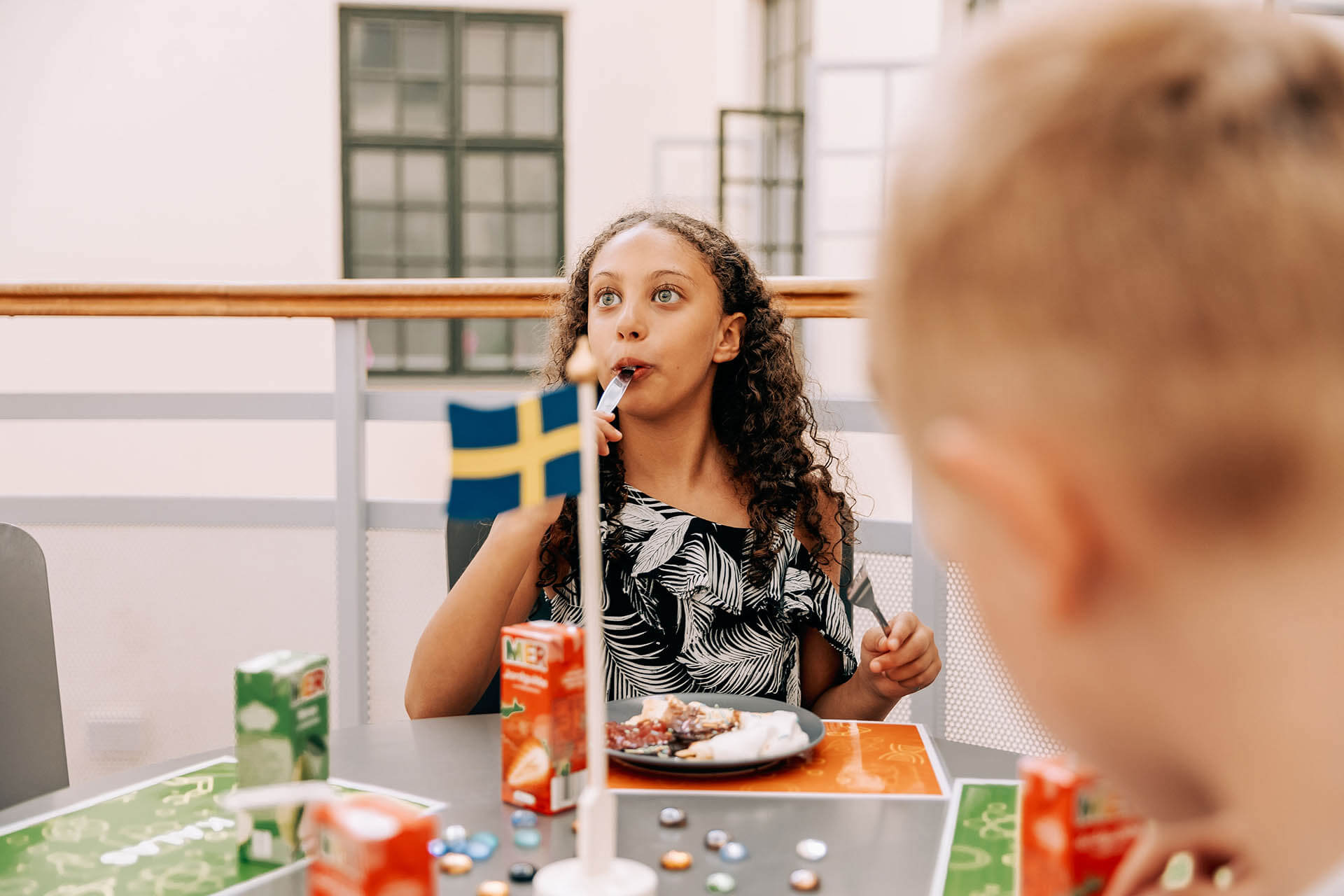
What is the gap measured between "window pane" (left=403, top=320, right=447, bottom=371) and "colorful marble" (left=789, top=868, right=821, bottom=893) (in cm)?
575

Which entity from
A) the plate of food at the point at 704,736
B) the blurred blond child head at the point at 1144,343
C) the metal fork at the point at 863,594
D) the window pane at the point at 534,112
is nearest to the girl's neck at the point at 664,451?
the metal fork at the point at 863,594

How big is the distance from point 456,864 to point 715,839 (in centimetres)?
19

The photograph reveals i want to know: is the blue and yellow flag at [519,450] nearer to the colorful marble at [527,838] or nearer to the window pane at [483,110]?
the colorful marble at [527,838]

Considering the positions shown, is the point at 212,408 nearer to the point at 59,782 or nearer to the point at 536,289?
the point at 536,289

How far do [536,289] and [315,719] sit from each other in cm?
116

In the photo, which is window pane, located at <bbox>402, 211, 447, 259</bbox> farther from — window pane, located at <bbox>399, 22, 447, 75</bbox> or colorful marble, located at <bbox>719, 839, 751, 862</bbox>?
colorful marble, located at <bbox>719, 839, 751, 862</bbox>

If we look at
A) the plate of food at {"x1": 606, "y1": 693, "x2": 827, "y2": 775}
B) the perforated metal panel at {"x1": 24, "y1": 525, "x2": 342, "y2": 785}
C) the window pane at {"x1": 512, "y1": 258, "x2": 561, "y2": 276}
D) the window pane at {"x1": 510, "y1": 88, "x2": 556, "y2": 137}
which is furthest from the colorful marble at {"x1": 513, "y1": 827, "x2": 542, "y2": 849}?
the window pane at {"x1": 510, "y1": 88, "x2": 556, "y2": 137}

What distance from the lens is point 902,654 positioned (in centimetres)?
113

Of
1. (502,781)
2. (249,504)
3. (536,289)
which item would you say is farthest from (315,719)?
(249,504)

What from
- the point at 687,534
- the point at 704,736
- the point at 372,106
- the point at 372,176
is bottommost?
the point at 704,736

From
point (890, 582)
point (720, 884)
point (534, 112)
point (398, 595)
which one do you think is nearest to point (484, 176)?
point (534, 112)

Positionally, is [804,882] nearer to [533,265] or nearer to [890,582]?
[890,582]

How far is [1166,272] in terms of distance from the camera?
0.33m

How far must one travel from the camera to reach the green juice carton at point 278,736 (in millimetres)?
743
